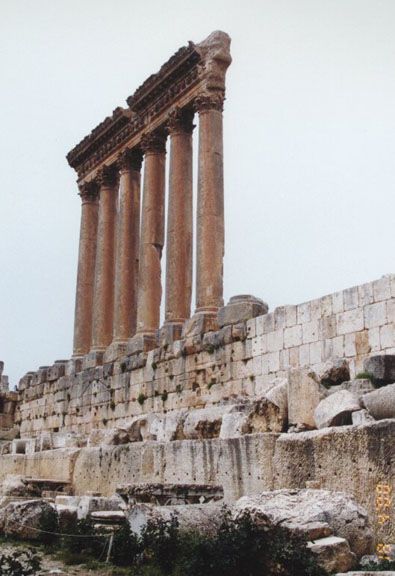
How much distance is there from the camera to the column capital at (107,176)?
25.6 meters

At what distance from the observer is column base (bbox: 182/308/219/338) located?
58.6 ft

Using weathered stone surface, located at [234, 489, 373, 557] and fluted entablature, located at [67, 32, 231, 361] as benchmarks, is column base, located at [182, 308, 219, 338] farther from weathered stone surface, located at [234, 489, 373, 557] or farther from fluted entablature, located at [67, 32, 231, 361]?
weathered stone surface, located at [234, 489, 373, 557]

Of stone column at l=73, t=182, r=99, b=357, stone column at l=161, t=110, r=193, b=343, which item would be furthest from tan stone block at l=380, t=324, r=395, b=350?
stone column at l=73, t=182, r=99, b=357

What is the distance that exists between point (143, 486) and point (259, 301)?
8.23m

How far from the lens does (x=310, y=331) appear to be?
46.9 ft

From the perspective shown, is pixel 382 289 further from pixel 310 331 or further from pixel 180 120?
pixel 180 120

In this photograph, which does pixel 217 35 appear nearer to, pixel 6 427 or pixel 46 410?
pixel 46 410

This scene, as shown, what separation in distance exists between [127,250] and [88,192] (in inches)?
180

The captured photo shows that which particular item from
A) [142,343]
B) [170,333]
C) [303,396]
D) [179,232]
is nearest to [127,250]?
[179,232]

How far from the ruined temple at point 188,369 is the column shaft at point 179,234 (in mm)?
39

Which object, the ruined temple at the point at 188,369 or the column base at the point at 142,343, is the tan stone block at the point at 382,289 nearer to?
the ruined temple at the point at 188,369

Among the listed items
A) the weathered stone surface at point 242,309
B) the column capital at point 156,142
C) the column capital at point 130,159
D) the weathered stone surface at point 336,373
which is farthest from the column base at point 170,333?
the weathered stone surface at point 336,373

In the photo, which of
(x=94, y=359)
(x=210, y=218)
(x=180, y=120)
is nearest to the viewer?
(x=210, y=218)

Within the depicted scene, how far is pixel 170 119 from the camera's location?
21.3 meters
